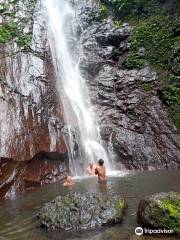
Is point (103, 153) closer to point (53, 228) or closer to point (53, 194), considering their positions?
point (53, 194)

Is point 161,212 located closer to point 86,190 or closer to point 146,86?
point 86,190

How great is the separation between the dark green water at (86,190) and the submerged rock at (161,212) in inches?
11.7

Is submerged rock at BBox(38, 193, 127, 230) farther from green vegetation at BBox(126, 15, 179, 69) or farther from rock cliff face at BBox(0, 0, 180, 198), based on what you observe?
green vegetation at BBox(126, 15, 179, 69)

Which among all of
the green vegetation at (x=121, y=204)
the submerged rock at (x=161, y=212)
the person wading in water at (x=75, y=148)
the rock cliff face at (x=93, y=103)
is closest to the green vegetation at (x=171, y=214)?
the submerged rock at (x=161, y=212)

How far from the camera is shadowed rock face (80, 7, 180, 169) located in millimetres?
16750

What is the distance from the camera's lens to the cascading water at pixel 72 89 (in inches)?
663

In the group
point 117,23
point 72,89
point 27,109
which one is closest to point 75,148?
point 27,109

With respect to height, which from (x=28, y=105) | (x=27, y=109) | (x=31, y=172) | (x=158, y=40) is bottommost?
(x=31, y=172)

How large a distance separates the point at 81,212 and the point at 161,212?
2092 millimetres

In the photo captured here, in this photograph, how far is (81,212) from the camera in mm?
8750

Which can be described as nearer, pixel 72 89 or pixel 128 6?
pixel 72 89

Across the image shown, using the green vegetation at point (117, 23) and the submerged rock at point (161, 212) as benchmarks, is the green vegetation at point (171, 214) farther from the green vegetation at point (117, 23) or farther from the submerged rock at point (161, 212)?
the green vegetation at point (117, 23)

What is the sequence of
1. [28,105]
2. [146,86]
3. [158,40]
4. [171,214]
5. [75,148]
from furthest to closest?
[158,40] → [146,86] → [75,148] → [28,105] → [171,214]

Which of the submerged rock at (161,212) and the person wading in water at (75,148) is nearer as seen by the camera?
the submerged rock at (161,212)
